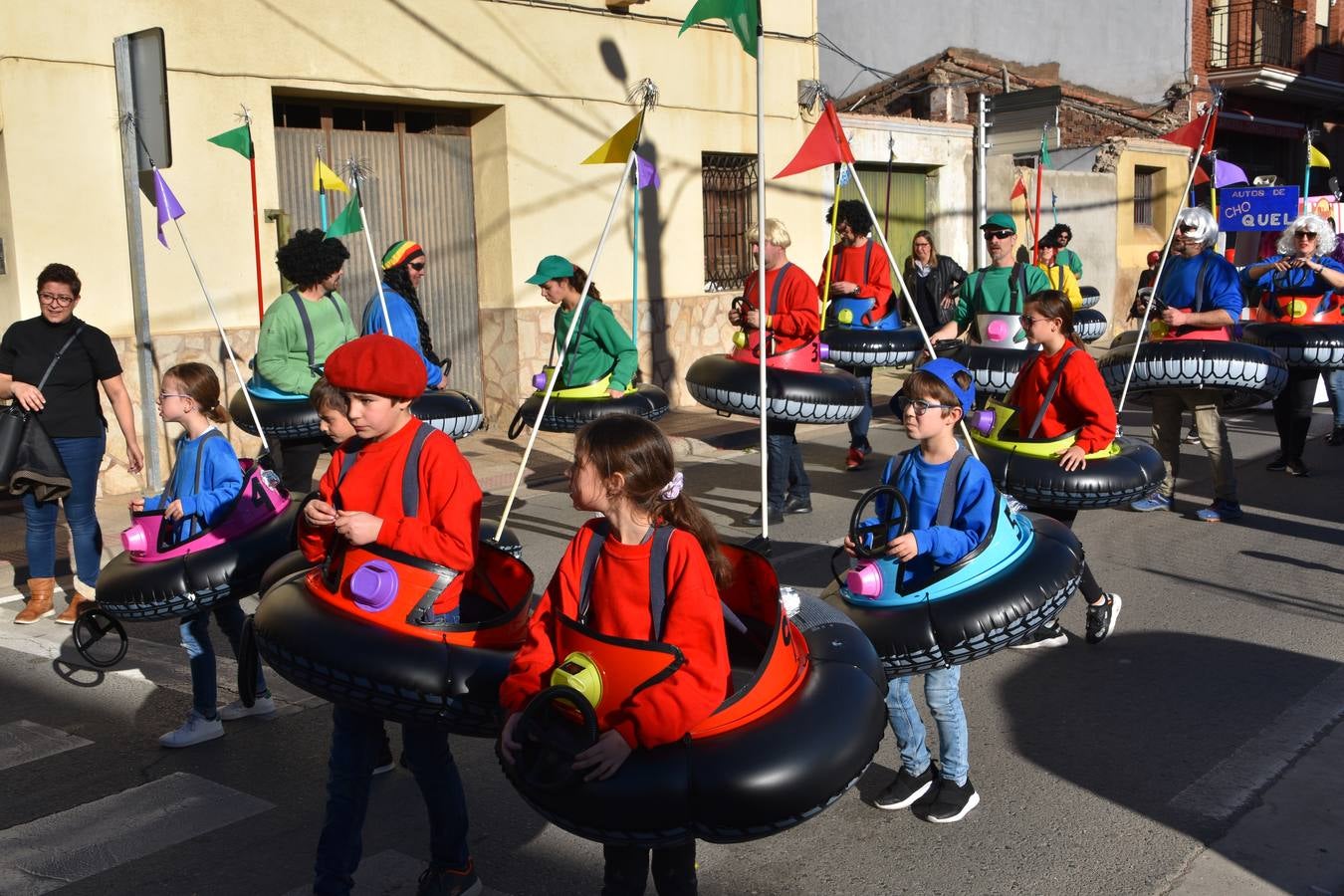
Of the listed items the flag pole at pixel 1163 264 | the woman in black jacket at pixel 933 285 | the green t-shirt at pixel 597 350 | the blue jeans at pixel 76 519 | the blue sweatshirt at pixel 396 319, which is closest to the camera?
the blue jeans at pixel 76 519

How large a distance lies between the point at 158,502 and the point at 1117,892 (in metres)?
3.73

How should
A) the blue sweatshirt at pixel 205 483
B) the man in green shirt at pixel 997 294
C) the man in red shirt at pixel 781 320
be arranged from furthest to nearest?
1. the man in green shirt at pixel 997 294
2. the man in red shirt at pixel 781 320
3. the blue sweatshirt at pixel 205 483

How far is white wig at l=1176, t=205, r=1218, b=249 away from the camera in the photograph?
29.5 feet

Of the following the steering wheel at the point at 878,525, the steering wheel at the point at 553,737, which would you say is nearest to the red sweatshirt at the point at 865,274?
the steering wheel at the point at 878,525

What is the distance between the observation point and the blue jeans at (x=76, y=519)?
718 centimetres

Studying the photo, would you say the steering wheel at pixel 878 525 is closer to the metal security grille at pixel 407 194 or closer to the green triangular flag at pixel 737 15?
the green triangular flag at pixel 737 15

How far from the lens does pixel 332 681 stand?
3.76 m

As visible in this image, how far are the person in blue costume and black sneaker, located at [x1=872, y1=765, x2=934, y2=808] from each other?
236cm

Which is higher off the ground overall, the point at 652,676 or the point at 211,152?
the point at 211,152

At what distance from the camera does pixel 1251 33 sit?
2841cm

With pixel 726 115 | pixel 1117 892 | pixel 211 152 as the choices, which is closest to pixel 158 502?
pixel 1117 892

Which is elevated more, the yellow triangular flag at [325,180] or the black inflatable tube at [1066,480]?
the yellow triangular flag at [325,180]

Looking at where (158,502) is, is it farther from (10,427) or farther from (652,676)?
(652,676)

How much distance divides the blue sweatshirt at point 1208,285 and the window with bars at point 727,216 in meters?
7.31
